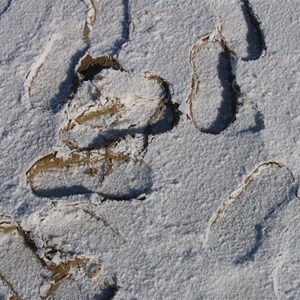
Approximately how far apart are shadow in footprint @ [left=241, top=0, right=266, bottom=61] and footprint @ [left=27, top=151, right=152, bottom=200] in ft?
1.63

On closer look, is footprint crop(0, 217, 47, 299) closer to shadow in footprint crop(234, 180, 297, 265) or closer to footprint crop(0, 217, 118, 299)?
footprint crop(0, 217, 118, 299)

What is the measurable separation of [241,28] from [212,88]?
24 centimetres

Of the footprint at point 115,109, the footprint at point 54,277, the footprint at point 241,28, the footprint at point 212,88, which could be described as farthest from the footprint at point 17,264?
the footprint at point 241,28

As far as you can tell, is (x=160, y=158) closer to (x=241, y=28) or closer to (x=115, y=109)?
(x=115, y=109)

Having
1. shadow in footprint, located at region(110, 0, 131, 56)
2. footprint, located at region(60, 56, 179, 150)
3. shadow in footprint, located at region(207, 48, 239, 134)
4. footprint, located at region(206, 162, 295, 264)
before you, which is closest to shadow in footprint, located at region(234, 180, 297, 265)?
footprint, located at region(206, 162, 295, 264)

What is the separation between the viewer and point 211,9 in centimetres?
181

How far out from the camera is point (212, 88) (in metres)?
1.72

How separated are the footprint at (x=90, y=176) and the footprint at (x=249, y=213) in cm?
23

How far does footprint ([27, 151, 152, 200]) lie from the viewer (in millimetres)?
1601

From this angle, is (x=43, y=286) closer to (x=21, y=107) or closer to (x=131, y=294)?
(x=131, y=294)

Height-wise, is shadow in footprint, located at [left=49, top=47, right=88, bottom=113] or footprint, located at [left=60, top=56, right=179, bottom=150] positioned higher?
shadow in footprint, located at [left=49, top=47, right=88, bottom=113]

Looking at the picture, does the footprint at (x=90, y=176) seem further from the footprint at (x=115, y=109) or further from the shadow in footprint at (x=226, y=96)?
the shadow in footprint at (x=226, y=96)

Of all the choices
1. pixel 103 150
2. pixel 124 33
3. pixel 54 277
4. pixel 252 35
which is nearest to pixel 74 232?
pixel 54 277

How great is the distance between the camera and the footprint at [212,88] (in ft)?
5.50
